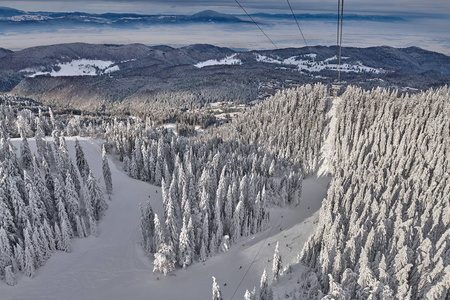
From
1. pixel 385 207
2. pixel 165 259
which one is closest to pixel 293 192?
pixel 385 207

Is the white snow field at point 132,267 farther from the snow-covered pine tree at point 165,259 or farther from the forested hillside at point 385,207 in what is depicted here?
the forested hillside at point 385,207

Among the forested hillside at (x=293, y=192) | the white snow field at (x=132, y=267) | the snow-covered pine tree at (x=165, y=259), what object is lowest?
the white snow field at (x=132, y=267)

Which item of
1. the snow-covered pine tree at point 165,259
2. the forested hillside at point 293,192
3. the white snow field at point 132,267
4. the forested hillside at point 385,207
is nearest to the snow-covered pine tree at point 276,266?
the forested hillside at point 293,192

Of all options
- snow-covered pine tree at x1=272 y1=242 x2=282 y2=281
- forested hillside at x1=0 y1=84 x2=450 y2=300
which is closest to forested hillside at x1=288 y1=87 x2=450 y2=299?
forested hillside at x1=0 y1=84 x2=450 y2=300

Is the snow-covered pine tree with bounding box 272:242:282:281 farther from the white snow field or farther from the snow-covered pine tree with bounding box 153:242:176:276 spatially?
the snow-covered pine tree with bounding box 153:242:176:276

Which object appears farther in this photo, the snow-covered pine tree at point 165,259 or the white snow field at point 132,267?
the snow-covered pine tree at point 165,259

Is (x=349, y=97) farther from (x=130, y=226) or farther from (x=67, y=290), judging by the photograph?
(x=67, y=290)

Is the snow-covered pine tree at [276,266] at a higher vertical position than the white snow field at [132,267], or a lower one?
higher

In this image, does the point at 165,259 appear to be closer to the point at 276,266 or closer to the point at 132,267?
the point at 132,267

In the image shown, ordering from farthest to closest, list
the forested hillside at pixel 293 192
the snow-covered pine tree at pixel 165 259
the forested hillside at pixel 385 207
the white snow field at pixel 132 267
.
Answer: the snow-covered pine tree at pixel 165 259 < the white snow field at pixel 132 267 < the forested hillside at pixel 293 192 < the forested hillside at pixel 385 207
